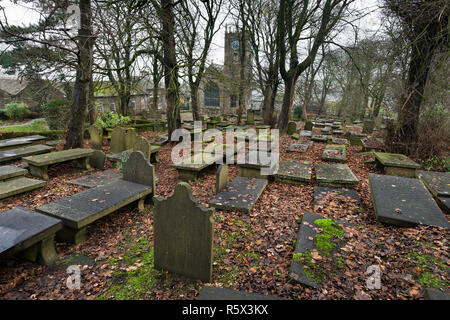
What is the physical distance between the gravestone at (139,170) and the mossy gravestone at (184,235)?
193 centimetres

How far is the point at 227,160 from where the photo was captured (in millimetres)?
7008

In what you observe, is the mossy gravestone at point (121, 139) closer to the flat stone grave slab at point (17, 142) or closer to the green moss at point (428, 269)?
the flat stone grave slab at point (17, 142)

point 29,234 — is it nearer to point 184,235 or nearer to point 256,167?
point 184,235

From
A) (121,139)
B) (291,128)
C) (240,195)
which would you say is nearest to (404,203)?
(240,195)

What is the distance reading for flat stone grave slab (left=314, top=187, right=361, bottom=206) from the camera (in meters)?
4.50

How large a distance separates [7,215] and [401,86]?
955 centimetres

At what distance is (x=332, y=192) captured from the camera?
15.8 feet

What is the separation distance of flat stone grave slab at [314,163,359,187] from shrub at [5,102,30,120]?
3009cm

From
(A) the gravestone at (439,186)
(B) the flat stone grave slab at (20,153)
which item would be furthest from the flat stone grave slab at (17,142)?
(A) the gravestone at (439,186)

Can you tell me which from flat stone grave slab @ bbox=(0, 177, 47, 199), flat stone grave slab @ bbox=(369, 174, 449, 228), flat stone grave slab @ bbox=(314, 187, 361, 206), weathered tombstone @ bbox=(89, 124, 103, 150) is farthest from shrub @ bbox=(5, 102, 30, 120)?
flat stone grave slab @ bbox=(369, 174, 449, 228)

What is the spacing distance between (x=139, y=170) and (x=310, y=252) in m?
3.36
